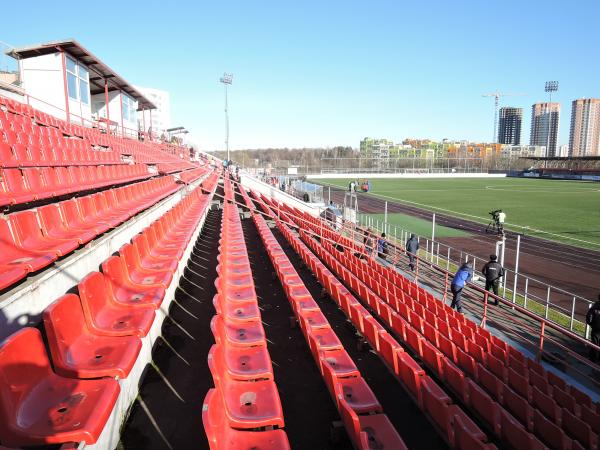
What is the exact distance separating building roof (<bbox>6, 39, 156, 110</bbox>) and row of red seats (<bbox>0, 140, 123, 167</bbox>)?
7399 mm

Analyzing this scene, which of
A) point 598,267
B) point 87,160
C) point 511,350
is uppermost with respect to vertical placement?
point 87,160

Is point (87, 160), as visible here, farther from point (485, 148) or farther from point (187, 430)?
point (485, 148)

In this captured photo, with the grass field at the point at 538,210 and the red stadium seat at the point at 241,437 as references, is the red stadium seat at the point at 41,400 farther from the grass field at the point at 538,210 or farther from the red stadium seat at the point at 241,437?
the grass field at the point at 538,210

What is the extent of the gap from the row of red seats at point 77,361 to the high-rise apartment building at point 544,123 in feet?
595

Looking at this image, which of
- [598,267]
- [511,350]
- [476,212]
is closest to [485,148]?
[476,212]

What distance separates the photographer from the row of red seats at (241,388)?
222 cm

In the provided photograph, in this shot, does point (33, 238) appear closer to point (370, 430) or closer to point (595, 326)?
point (370, 430)

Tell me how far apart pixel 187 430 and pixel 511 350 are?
4418 mm

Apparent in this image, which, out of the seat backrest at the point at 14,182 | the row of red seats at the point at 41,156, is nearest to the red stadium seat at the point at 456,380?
the seat backrest at the point at 14,182

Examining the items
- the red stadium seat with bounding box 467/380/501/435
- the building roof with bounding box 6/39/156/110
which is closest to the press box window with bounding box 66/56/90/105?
the building roof with bounding box 6/39/156/110

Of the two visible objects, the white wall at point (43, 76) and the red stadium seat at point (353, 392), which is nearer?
the red stadium seat at point (353, 392)

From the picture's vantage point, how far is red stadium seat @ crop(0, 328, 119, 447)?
1.51 m

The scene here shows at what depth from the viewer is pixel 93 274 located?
9.09 ft

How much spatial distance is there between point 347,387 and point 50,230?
3100mm
